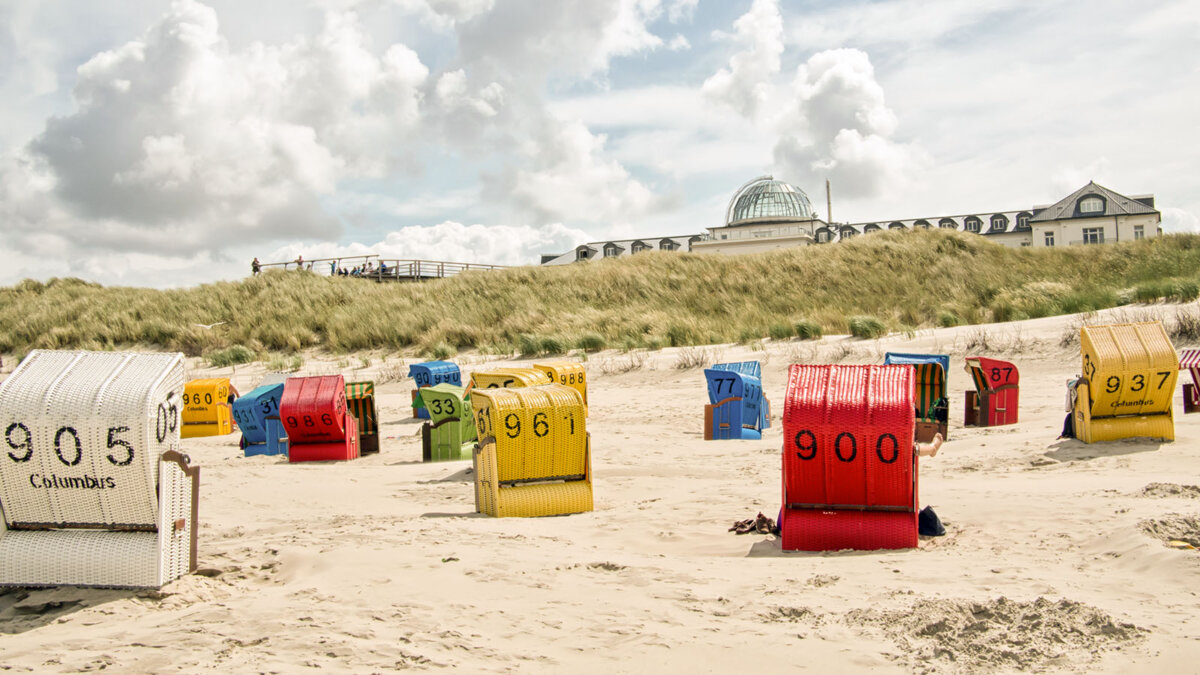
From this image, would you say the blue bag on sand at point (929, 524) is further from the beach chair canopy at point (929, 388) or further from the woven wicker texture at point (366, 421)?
the woven wicker texture at point (366, 421)

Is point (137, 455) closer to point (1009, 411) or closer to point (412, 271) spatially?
point (1009, 411)

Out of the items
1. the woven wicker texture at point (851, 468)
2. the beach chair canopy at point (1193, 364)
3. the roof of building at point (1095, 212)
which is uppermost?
the roof of building at point (1095, 212)

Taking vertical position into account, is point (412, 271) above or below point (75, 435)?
above

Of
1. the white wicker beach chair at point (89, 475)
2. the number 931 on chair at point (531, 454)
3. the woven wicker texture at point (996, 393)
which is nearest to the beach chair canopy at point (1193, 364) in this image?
the woven wicker texture at point (996, 393)

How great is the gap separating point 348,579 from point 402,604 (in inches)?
25.8

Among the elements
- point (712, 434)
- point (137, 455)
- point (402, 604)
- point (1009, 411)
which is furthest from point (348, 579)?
point (1009, 411)

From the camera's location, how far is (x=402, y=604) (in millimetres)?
4902

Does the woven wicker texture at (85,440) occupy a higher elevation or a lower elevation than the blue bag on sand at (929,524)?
higher

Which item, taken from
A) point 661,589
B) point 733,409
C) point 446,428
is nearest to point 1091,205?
point 733,409

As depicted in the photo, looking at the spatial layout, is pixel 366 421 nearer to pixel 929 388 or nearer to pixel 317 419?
pixel 317 419

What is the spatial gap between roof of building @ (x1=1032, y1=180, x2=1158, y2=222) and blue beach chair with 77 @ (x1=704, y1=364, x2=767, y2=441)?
54.1 meters

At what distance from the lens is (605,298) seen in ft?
118

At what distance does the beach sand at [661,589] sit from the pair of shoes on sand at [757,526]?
0.14m

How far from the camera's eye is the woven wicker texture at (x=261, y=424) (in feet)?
43.7
